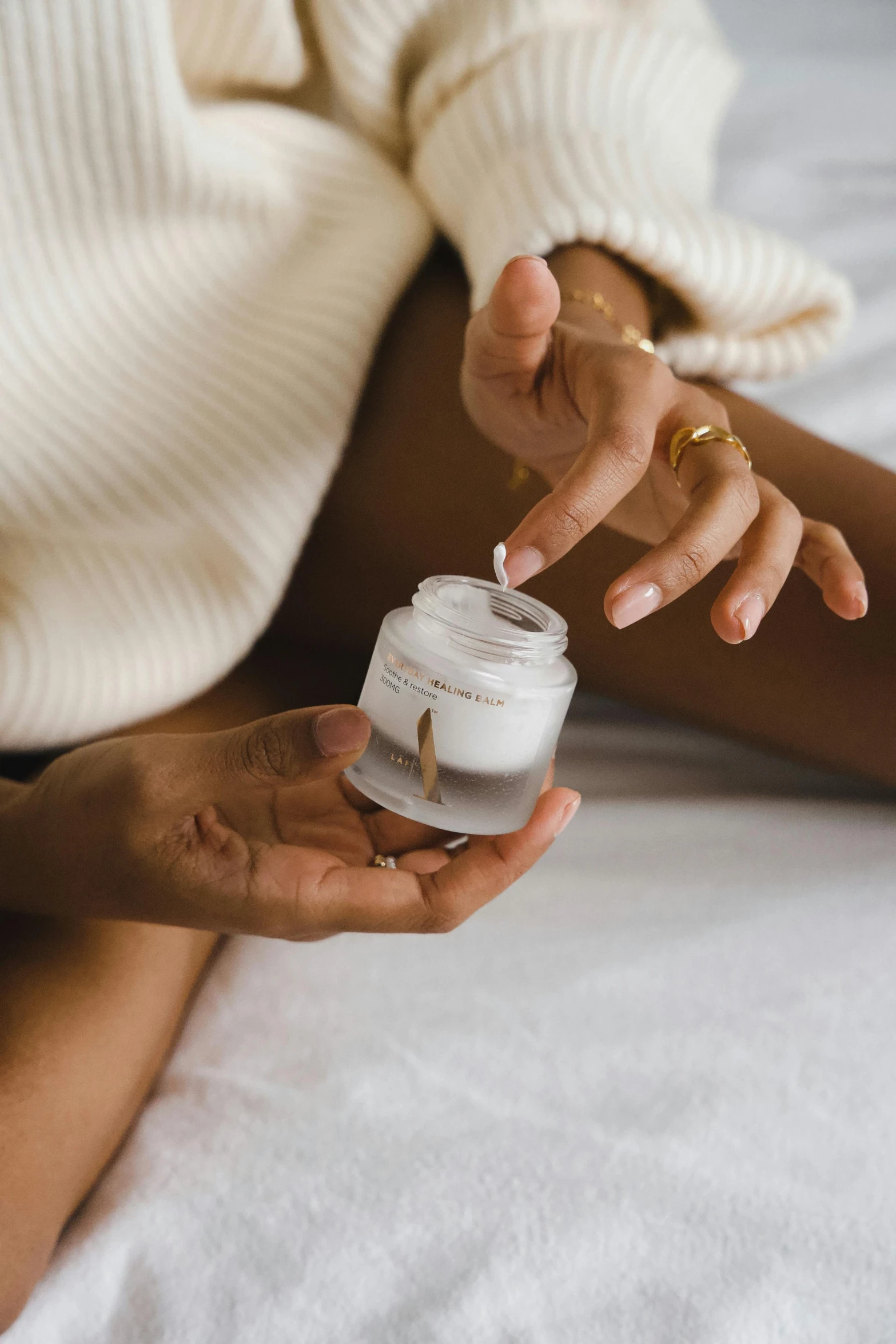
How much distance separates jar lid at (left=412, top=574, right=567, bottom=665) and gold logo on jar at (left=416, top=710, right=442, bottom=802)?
0.04 meters

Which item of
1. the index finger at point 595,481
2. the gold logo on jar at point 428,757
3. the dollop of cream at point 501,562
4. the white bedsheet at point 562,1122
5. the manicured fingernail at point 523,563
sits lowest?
the white bedsheet at point 562,1122

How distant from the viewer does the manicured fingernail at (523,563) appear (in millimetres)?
441

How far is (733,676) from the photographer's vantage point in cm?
78

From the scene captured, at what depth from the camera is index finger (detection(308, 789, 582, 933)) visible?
500 millimetres

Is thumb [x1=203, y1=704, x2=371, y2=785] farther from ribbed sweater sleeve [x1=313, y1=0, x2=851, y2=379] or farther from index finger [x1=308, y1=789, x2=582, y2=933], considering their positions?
ribbed sweater sleeve [x1=313, y1=0, x2=851, y2=379]

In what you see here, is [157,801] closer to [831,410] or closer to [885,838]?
[885,838]

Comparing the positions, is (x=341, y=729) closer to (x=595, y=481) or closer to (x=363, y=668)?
(x=595, y=481)

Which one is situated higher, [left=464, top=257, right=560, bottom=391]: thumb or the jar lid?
[left=464, top=257, right=560, bottom=391]: thumb

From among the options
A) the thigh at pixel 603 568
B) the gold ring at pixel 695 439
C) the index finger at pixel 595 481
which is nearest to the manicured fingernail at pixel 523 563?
the index finger at pixel 595 481

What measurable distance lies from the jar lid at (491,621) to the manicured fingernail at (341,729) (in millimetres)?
90

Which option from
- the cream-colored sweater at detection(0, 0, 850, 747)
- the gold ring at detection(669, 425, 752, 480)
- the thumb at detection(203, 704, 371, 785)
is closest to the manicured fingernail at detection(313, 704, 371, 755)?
the thumb at detection(203, 704, 371, 785)

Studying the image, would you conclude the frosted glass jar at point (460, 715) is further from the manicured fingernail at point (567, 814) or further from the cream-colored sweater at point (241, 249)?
the cream-colored sweater at point (241, 249)

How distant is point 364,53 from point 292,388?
350mm

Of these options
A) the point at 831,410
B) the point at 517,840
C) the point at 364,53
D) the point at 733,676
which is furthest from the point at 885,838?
the point at 364,53
